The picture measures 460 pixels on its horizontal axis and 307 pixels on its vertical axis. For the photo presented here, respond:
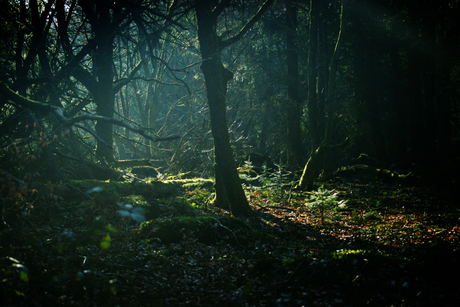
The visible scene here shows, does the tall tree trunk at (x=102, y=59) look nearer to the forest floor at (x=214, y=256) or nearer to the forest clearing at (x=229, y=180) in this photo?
the forest clearing at (x=229, y=180)

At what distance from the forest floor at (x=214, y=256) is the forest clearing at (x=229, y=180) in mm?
28

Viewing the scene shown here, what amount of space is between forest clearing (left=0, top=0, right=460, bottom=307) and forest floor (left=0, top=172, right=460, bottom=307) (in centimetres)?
3

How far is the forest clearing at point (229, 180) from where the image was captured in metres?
4.00

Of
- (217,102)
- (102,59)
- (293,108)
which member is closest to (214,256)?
(217,102)

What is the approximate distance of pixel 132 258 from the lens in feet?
16.4

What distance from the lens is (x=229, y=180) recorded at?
28.2 feet

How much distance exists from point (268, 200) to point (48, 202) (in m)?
7.18

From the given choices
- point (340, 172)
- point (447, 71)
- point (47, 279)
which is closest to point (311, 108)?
point (340, 172)

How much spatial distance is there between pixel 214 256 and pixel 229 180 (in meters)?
3.08

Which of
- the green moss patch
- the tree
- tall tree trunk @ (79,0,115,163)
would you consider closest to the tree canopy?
tall tree trunk @ (79,0,115,163)

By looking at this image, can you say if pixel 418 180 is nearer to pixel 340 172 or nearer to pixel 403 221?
pixel 340 172

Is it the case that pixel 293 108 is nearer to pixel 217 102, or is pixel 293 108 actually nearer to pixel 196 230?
pixel 217 102

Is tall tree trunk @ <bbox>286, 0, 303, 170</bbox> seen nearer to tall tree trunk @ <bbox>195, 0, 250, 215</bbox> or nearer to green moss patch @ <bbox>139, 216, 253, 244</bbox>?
tall tree trunk @ <bbox>195, 0, 250, 215</bbox>

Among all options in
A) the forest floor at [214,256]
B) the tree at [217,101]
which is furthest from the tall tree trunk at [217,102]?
the forest floor at [214,256]
